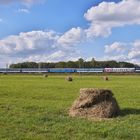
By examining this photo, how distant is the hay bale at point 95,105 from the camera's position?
701 inches

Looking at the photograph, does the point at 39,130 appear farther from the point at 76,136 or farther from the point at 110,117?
the point at 110,117

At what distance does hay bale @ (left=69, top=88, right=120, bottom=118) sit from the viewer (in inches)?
701

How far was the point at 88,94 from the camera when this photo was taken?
18.3m

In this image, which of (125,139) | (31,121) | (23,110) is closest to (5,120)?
(31,121)

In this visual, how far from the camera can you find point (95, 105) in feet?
59.1

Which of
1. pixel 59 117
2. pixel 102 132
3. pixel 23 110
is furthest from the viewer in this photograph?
pixel 23 110

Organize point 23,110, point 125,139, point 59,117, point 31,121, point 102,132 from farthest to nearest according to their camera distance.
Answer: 1. point 23,110
2. point 59,117
3. point 31,121
4. point 102,132
5. point 125,139

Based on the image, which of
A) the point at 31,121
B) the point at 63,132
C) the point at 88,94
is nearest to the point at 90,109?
the point at 88,94

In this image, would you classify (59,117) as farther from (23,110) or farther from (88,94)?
(23,110)

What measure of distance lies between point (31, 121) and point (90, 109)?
2.71 m

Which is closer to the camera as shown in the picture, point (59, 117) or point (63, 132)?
point (63, 132)

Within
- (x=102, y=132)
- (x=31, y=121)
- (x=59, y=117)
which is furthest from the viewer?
(x=59, y=117)

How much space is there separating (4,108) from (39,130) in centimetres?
683

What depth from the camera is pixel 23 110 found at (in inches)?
803
